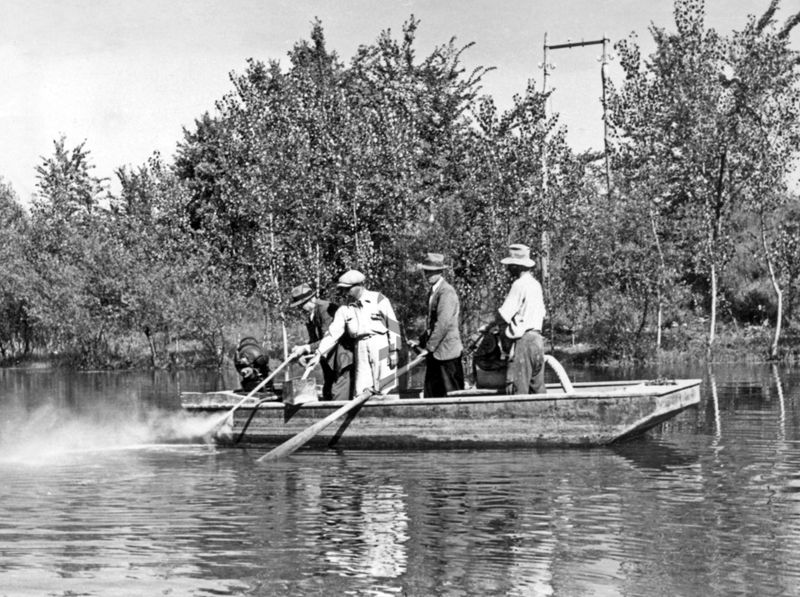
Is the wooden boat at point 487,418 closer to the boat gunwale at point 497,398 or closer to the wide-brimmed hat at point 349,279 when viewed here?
the boat gunwale at point 497,398

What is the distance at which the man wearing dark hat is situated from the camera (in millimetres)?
13305

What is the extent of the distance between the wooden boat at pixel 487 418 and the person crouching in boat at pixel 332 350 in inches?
16.5

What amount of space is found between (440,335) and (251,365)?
327 cm

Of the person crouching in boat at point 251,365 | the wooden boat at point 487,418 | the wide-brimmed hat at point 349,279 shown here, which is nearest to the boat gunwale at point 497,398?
the wooden boat at point 487,418

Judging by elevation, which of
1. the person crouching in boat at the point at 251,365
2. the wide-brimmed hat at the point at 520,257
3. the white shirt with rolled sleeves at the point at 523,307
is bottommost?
the person crouching in boat at the point at 251,365

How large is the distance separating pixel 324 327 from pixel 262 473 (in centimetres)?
239

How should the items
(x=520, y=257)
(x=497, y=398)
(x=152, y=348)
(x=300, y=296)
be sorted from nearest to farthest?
(x=520, y=257), (x=497, y=398), (x=300, y=296), (x=152, y=348)

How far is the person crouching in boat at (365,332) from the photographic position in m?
13.6

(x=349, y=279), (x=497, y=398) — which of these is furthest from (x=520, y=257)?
(x=349, y=279)

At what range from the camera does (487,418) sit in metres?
13.3

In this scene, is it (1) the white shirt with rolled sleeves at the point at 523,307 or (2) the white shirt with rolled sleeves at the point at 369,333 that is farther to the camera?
(2) the white shirt with rolled sleeves at the point at 369,333

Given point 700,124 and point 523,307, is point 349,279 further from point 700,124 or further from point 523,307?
point 700,124

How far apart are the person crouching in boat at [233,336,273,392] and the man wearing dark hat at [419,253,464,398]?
2.58 m

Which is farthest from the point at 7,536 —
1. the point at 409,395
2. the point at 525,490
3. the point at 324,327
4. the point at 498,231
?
the point at 498,231
